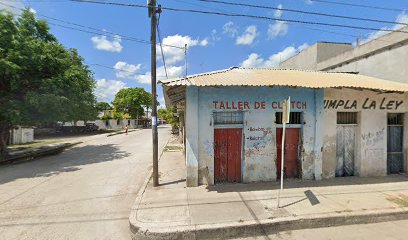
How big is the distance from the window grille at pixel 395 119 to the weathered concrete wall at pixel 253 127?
10.7ft

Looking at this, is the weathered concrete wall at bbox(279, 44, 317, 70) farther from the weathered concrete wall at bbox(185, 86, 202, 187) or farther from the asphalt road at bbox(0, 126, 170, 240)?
the asphalt road at bbox(0, 126, 170, 240)

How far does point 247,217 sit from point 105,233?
9.92ft

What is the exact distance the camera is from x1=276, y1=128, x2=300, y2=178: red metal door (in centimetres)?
768

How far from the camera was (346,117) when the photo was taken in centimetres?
817

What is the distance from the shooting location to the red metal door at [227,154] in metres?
7.39

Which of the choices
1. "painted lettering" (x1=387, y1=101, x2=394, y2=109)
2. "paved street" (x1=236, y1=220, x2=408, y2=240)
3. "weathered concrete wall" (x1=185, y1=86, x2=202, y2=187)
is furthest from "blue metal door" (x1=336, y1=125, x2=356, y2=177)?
"weathered concrete wall" (x1=185, y1=86, x2=202, y2=187)

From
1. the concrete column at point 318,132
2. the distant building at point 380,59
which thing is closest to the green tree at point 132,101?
the distant building at point 380,59

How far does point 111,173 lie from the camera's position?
962 centimetres

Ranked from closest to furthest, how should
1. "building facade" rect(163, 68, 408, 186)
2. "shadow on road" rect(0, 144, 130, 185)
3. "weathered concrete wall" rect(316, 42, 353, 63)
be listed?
1. "building facade" rect(163, 68, 408, 186)
2. "shadow on road" rect(0, 144, 130, 185)
3. "weathered concrete wall" rect(316, 42, 353, 63)

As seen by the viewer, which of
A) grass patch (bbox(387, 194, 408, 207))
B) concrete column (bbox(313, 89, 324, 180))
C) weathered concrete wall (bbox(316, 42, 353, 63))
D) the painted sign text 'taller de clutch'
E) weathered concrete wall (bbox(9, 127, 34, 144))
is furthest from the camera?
weathered concrete wall (bbox(9, 127, 34, 144))

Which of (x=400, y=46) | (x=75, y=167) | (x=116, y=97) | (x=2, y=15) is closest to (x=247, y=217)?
(x=75, y=167)

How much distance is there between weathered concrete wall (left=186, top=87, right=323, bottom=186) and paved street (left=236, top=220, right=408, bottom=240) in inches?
108

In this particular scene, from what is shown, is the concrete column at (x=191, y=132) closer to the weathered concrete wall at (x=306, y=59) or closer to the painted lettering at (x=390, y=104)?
the painted lettering at (x=390, y=104)

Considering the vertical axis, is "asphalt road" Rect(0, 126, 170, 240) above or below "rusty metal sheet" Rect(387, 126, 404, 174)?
below
